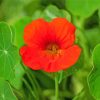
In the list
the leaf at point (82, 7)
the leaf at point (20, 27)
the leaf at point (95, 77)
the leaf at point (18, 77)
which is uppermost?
the leaf at point (82, 7)

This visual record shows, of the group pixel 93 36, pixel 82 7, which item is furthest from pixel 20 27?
pixel 93 36

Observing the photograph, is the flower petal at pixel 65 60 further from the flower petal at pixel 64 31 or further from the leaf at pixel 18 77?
the leaf at pixel 18 77

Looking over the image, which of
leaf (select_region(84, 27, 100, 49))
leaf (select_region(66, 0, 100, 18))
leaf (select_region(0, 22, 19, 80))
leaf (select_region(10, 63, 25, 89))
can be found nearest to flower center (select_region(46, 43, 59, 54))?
leaf (select_region(0, 22, 19, 80))

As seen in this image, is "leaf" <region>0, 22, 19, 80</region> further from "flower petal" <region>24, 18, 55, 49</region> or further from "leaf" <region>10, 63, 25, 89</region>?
"leaf" <region>10, 63, 25, 89</region>

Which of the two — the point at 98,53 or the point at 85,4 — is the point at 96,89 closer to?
the point at 98,53

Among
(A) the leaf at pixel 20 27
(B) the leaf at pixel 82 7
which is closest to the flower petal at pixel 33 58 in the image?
(A) the leaf at pixel 20 27

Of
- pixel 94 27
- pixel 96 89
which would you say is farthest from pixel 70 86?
pixel 96 89

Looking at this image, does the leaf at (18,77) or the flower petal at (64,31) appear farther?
the leaf at (18,77)

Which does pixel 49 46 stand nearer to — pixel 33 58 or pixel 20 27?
pixel 33 58
